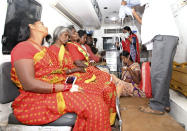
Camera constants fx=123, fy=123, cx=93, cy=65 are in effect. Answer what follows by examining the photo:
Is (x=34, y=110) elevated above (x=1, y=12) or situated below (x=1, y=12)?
below

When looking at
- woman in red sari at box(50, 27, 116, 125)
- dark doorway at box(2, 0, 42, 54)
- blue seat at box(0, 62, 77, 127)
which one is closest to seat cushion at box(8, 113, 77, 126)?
blue seat at box(0, 62, 77, 127)

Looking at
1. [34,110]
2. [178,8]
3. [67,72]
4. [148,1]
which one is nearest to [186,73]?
[148,1]

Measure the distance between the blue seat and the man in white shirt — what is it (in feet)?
3.47

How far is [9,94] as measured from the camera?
1200mm

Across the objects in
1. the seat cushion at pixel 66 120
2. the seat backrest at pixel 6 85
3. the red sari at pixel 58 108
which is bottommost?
the seat cushion at pixel 66 120

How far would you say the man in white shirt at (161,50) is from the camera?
156 cm

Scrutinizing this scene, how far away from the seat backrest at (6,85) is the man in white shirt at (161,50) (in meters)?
1.56

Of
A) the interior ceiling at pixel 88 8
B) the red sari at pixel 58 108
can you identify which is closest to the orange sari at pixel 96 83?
the red sari at pixel 58 108

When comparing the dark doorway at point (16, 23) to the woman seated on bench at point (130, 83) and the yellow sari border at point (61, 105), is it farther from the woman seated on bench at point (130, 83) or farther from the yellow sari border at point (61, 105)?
the woman seated on bench at point (130, 83)

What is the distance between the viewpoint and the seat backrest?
1144mm

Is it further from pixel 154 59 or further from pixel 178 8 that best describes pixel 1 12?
pixel 178 8

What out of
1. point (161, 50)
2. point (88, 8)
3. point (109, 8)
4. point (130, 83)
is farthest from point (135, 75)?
point (109, 8)

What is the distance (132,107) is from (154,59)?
75 centimetres

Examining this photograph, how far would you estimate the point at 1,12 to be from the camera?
136 centimetres
